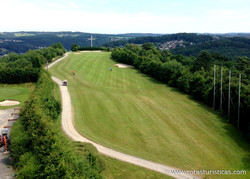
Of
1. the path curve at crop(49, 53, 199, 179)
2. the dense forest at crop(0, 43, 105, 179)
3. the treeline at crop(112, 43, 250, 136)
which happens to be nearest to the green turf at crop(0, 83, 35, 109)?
the path curve at crop(49, 53, 199, 179)

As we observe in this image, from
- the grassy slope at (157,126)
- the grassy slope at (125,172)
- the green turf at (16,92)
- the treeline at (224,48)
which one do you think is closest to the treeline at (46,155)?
the grassy slope at (125,172)

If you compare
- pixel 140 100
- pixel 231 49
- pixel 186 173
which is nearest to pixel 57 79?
pixel 140 100

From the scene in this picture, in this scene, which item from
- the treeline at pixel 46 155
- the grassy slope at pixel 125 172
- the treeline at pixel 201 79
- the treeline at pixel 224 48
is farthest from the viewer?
the treeline at pixel 224 48

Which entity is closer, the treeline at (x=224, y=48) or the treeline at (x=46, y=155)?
the treeline at (x=46, y=155)

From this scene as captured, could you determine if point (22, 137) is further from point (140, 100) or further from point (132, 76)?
point (132, 76)

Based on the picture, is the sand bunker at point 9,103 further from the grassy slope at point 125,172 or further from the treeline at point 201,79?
the treeline at point 201,79

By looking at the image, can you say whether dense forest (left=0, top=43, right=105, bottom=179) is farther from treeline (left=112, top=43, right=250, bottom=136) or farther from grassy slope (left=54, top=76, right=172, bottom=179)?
treeline (left=112, top=43, right=250, bottom=136)
